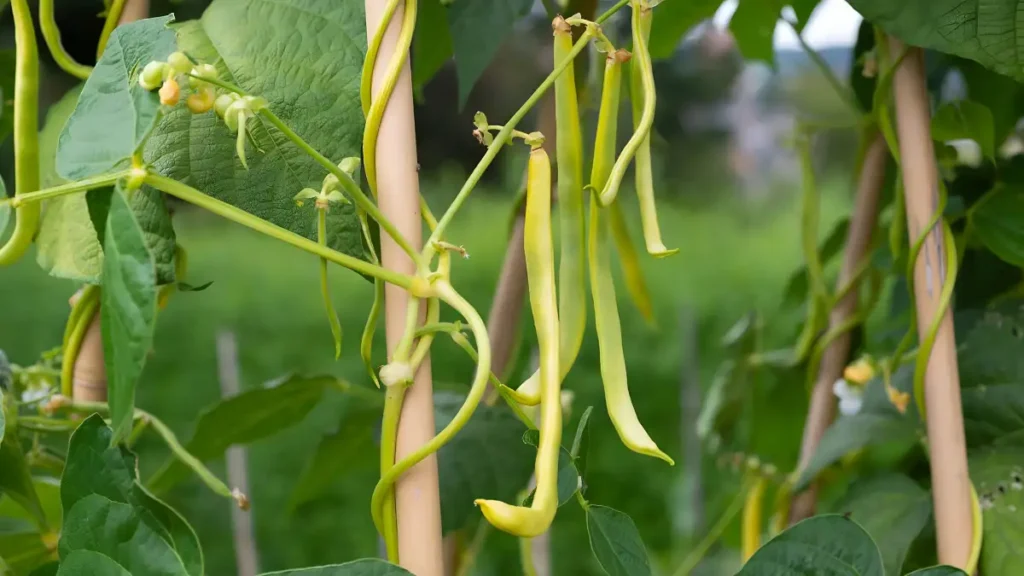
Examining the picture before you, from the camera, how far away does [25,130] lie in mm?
275

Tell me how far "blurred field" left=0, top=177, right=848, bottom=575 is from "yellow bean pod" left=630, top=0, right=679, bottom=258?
38cm

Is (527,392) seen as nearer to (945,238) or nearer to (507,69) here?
(945,238)

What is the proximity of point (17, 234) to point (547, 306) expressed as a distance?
17 centimetres

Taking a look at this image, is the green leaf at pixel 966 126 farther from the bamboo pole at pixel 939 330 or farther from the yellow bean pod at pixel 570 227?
the yellow bean pod at pixel 570 227

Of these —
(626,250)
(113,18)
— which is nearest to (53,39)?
(113,18)

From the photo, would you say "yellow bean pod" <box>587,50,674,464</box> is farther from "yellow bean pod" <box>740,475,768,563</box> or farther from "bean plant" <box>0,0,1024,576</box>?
"yellow bean pod" <box>740,475,768,563</box>

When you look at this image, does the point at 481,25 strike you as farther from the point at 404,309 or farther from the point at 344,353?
the point at 344,353

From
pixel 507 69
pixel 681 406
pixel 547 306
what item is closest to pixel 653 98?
pixel 547 306

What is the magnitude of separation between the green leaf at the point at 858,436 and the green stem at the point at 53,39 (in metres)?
0.33

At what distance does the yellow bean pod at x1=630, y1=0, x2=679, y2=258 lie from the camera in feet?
0.75

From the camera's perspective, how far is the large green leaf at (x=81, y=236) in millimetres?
243

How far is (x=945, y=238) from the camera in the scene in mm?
311

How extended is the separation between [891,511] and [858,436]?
0.04 meters

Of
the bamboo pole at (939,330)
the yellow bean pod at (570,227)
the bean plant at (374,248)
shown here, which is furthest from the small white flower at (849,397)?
the yellow bean pod at (570,227)
